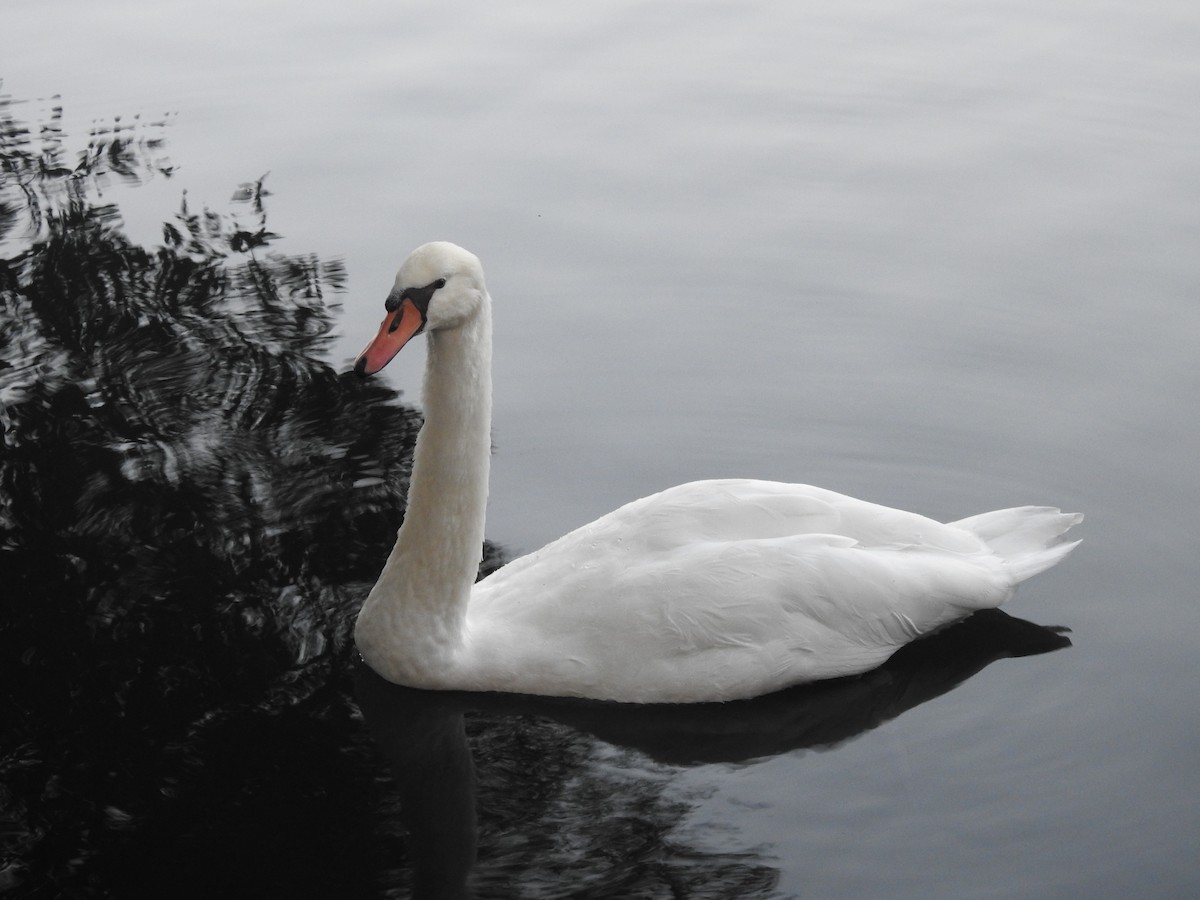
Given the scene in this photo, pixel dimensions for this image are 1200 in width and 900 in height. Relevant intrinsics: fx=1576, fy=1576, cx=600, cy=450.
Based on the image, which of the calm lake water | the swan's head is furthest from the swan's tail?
the swan's head

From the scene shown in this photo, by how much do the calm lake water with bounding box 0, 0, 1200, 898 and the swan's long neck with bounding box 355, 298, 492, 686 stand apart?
219 mm

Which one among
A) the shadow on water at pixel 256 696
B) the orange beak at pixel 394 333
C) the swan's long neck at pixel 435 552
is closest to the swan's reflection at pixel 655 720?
the shadow on water at pixel 256 696

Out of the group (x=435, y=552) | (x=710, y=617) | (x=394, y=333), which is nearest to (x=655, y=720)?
(x=710, y=617)

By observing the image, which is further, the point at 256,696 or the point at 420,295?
the point at 256,696

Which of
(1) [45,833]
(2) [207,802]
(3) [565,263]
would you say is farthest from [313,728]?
(3) [565,263]

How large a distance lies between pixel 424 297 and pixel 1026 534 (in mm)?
2937

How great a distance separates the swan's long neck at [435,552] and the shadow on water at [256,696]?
8.6 inches

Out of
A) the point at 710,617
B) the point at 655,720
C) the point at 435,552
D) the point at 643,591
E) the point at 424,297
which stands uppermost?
the point at 424,297

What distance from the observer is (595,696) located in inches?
252

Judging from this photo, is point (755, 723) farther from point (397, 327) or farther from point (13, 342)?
point (13, 342)

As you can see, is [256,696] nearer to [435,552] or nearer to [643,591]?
[435,552]

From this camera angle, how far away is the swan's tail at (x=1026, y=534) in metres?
6.87

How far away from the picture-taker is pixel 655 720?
6.34 m

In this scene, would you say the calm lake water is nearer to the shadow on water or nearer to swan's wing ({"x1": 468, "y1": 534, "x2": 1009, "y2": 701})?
the shadow on water
